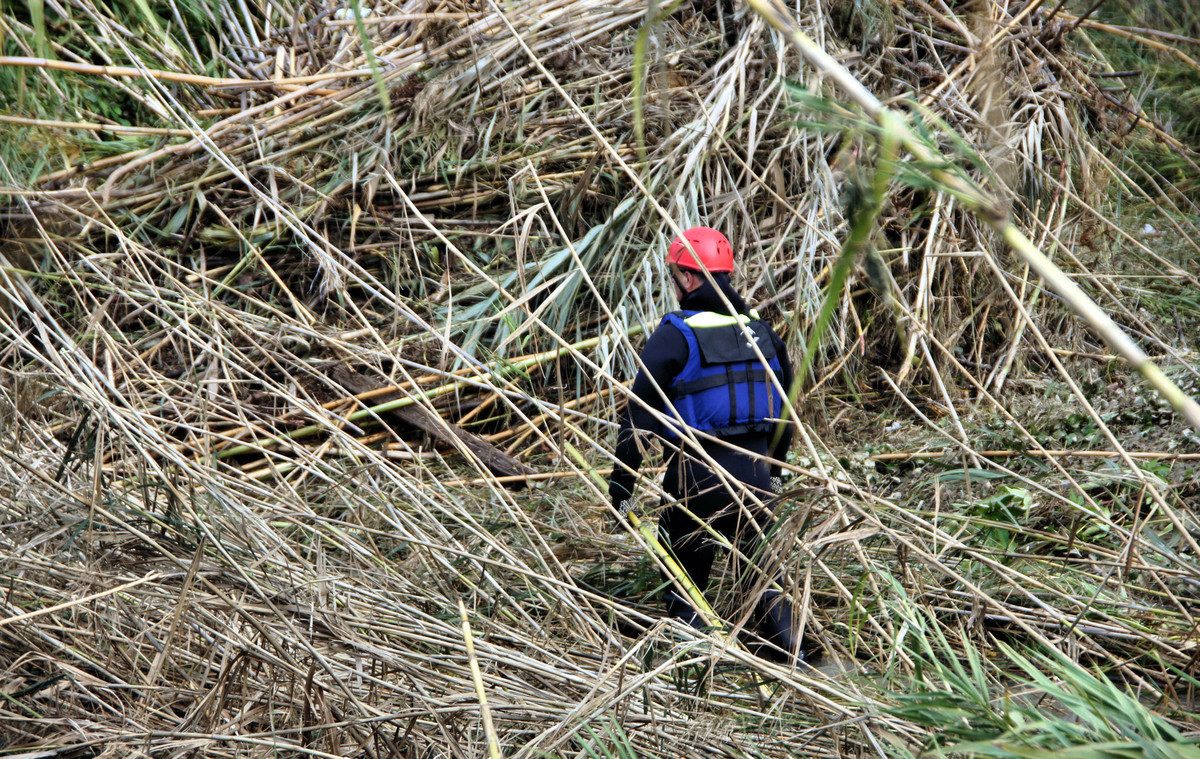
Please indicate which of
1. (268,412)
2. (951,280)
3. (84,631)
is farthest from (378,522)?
(951,280)

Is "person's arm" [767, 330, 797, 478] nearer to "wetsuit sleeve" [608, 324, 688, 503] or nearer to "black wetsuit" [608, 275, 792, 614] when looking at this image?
"black wetsuit" [608, 275, 792, 614]

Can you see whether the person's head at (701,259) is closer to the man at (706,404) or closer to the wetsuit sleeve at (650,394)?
the man at (706,404)

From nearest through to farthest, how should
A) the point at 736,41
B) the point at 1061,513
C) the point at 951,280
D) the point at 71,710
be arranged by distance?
the point at 71,710
the point at 1061,513
the point at 951,280
the point at 736,41

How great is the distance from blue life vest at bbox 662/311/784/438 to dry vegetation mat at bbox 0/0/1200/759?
26 cm

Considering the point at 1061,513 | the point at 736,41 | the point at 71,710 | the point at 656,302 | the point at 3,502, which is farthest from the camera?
the point at 736,41

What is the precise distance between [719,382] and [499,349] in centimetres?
159

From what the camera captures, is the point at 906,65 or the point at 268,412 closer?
the point at 268,412

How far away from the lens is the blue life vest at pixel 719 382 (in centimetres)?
285

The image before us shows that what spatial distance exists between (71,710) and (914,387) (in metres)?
4.00

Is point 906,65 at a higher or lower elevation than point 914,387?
higher

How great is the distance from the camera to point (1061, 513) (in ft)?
10.6

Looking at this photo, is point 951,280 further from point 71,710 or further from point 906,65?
point 71,710

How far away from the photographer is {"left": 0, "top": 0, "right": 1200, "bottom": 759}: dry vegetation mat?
2.23m

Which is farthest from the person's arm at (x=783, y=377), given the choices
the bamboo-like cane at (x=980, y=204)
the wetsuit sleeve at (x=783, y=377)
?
the bamboo-like cane at (x=980, y=204)
